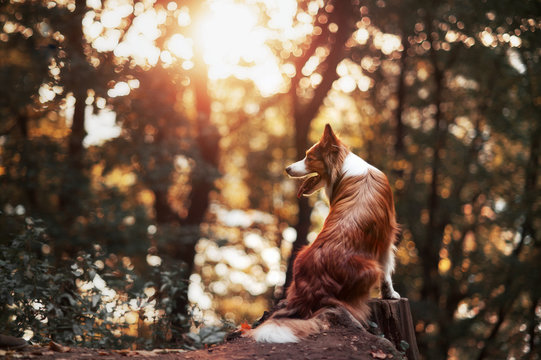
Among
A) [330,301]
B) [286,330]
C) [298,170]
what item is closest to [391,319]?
[330,301]

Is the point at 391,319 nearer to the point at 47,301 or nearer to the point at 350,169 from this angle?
the point at 350,169

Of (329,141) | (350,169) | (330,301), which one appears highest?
(329,141)

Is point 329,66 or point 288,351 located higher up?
point 329,66

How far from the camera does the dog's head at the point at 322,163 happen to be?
19.8 ft

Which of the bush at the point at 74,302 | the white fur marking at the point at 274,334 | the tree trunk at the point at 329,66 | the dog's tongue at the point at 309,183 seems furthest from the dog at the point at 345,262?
the tree trunk at the point at 329,66

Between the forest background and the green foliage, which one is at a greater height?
the forest background

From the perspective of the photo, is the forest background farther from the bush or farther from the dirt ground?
the dirt ground

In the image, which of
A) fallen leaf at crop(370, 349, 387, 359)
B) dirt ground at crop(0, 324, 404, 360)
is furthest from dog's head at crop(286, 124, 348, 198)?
fallen leaf at crop(370, 349, 387, 359)

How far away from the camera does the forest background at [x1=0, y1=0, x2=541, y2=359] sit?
1221 centimetres

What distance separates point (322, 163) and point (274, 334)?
187 centimetres

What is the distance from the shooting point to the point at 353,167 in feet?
19.3

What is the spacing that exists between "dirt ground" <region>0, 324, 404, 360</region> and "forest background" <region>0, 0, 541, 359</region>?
478 centimetres

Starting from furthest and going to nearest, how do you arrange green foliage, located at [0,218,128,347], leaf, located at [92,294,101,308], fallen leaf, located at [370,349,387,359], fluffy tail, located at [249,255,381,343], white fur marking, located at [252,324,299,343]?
1. leaf, located at [92,294,101,308]
2. green foliage, located at [0,218,128,347]
3. fluffy tail, located at [249,255,381,343]
4. white fur marking, located at [252,324,299,343]
5. fallen leaf, located at [370,349,387,359]

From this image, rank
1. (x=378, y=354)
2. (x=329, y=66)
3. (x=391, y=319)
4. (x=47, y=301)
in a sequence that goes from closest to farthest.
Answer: (x=378, y=354)
(x=391, y=319)
(x=47, y=301)
(x=329, y=66)
